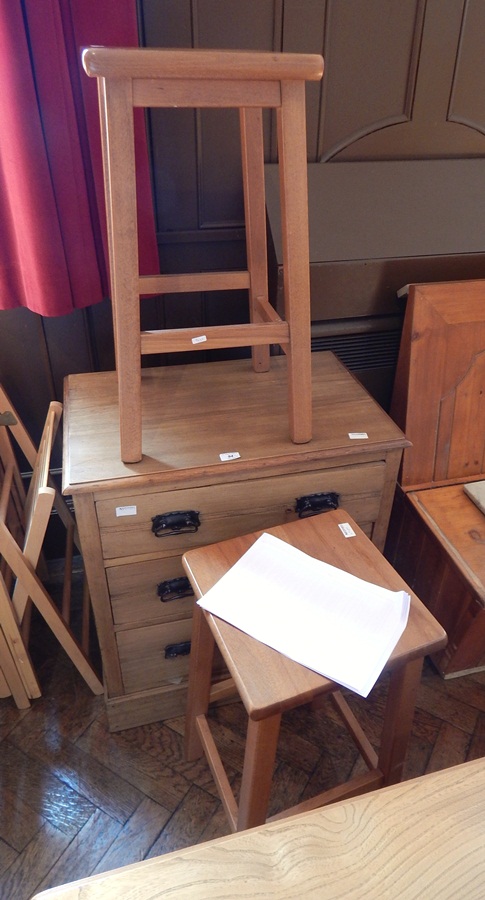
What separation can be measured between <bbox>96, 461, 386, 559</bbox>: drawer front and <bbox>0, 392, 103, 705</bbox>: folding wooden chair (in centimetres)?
18

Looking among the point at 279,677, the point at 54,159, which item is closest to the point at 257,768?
the point at 279,677

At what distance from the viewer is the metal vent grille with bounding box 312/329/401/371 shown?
170 cm

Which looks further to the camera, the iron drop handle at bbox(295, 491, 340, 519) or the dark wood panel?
the dark wood panel

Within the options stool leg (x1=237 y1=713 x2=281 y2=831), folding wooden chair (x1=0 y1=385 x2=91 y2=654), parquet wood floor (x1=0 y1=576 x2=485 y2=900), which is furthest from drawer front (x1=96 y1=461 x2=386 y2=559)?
parquet wood floor (x1=0 y1=576 x2=485 y2=900)

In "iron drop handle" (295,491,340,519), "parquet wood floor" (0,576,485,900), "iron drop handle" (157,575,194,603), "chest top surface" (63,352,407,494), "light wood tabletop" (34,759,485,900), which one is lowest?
"parquet wood floor" (0,576,485,900)

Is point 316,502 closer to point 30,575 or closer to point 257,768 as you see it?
point 257,768

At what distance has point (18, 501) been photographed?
1755mm

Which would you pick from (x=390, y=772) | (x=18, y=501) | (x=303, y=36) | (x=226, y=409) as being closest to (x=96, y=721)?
(x=18, y=501)

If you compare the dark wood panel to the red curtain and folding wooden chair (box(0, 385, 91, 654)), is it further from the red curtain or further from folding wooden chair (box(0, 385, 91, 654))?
folding wooden chair (box(0, 385, 91, 654))

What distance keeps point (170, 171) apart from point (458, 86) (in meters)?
0.82

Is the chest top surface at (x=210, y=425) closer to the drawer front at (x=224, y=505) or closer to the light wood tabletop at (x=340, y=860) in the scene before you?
the drawer front at (x=224, y=505)

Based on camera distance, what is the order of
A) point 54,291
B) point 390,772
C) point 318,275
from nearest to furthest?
1. point 390,772
2. point 54,291
3. point 318,275

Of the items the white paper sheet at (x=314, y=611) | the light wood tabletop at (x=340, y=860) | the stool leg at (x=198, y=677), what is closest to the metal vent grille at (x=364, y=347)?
A: the white paper sheet at (x=314, y=611)

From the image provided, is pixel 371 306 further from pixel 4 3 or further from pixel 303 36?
pixel 4 3
